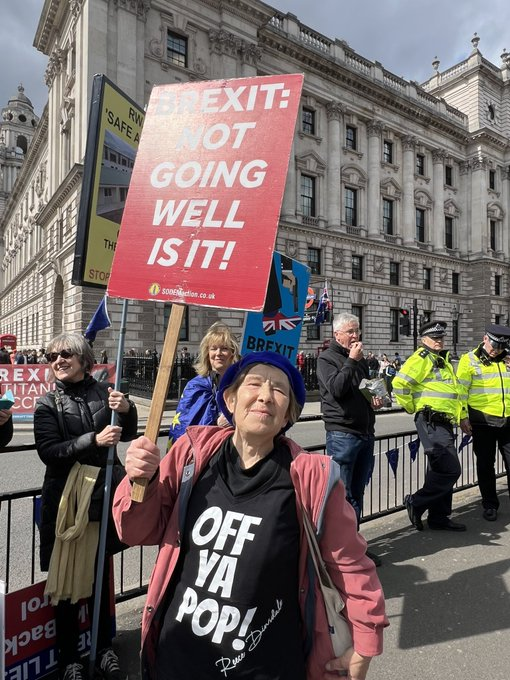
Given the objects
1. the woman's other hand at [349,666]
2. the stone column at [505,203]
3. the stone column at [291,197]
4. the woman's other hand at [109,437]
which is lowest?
the woman's other hand at [349,666]

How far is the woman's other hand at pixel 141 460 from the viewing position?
164 cm

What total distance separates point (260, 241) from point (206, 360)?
1691mm

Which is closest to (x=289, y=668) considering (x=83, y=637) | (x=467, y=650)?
(x=83, y=637)

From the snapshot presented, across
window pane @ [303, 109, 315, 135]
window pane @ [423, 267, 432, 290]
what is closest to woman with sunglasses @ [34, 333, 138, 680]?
window pane @ [303, 109, 315, 135]

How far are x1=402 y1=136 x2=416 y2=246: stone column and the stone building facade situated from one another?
0.33 ft

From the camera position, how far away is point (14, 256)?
6262cm

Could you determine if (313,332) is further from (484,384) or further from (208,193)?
(208,193)

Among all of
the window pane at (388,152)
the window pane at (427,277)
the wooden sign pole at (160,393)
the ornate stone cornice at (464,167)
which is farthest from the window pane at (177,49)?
the wooden sign pole at (160,393)

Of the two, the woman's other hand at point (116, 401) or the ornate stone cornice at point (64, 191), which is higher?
the ornate stone cornice at point (64, 191)

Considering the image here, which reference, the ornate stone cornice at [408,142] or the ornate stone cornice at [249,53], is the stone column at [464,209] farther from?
the ornate stone cornice at [249,53]

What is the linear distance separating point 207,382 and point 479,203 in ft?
142

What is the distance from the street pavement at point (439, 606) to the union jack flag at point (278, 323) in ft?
7.01

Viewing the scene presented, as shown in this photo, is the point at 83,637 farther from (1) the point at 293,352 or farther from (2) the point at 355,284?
(2) the point at 355,284

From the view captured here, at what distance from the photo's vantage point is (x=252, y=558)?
5.17 feet
